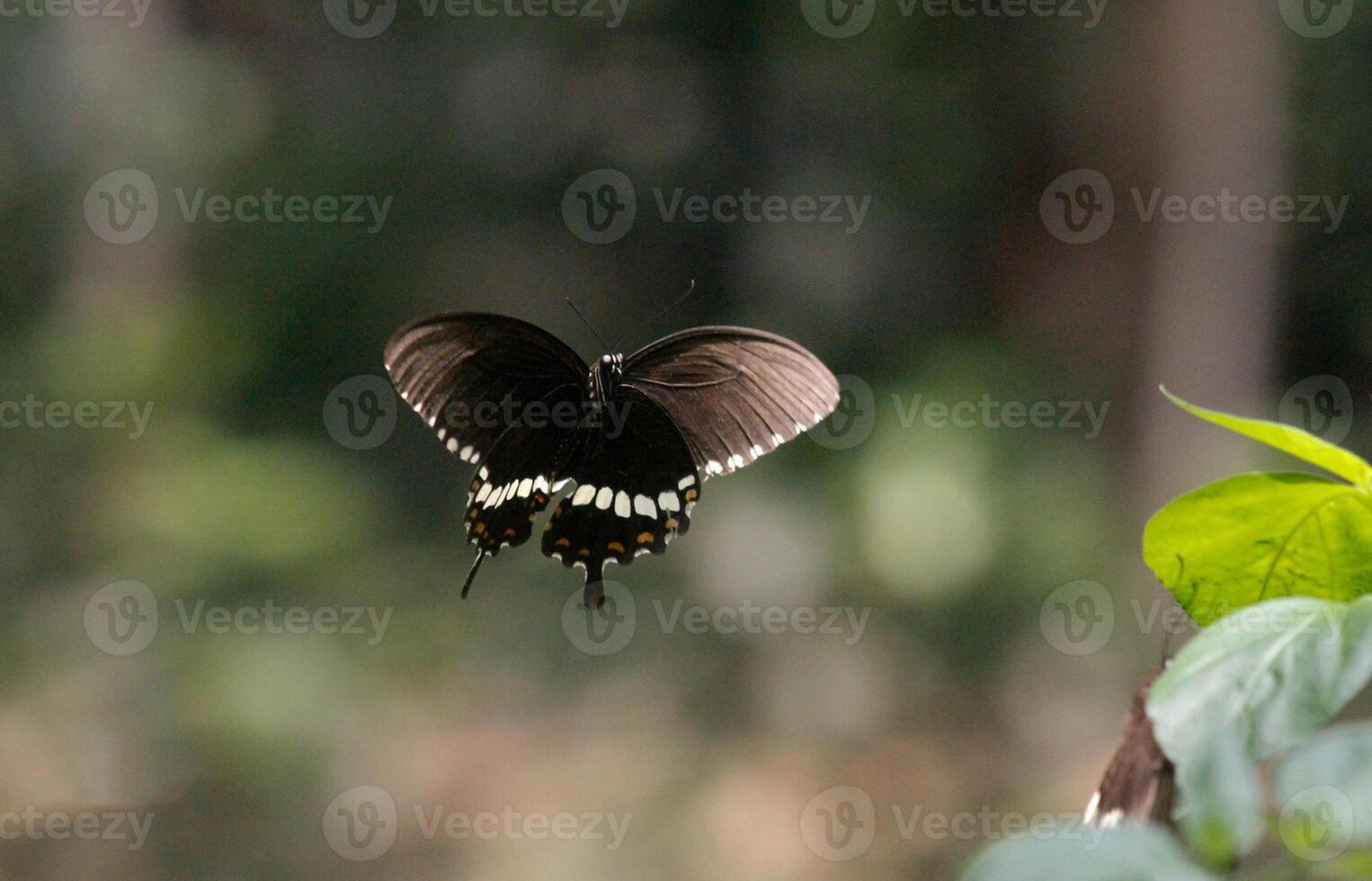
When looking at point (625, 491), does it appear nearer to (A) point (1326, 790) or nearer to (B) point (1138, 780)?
(B) point (1138, 780)

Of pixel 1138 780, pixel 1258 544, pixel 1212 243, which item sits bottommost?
pixel 1138 780

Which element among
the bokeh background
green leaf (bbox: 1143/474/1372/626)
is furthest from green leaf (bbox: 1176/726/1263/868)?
the bokeh background

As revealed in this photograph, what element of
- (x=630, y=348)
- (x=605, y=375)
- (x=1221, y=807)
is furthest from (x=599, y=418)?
(x=630, y=348)

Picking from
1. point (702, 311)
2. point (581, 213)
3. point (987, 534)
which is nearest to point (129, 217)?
point (581, 213)

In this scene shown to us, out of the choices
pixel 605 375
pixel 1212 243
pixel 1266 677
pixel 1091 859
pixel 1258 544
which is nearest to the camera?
pixel 1091 859

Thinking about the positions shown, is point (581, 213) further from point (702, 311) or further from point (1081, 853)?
point (1081, 853)

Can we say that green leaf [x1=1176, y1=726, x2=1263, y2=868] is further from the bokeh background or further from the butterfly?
the bokeh background

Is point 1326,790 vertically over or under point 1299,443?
under
